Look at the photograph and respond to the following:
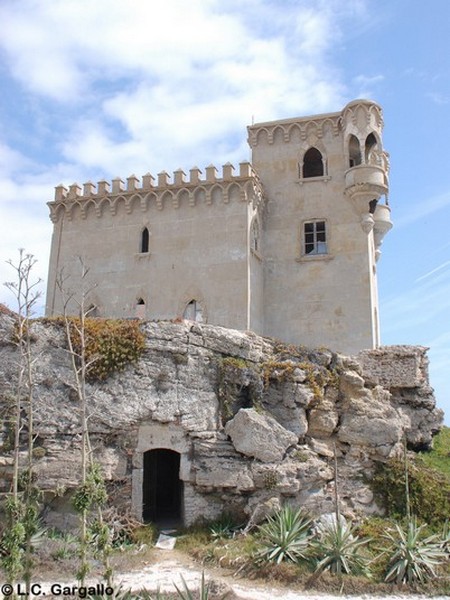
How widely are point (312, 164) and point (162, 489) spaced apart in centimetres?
1840

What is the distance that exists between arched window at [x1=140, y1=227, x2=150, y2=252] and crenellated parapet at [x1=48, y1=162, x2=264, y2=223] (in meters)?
1.08

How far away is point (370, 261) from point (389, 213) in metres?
4.24

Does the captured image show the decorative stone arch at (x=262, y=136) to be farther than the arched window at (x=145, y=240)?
Yes

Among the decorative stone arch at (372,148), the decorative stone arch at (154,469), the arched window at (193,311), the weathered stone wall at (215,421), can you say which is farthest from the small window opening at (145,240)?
the decorative stone arch at (154,469)

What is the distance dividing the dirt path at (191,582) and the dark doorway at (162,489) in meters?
3.19

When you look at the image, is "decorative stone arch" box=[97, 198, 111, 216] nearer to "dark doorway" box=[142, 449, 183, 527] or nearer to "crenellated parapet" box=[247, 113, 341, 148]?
"crenellated parapet" box=[247, 113, 341, 148]

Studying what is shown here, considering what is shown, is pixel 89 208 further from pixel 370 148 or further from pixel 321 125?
pixel 370 148

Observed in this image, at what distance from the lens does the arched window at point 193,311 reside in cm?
2741

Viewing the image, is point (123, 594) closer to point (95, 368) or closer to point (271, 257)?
point (95, 368)

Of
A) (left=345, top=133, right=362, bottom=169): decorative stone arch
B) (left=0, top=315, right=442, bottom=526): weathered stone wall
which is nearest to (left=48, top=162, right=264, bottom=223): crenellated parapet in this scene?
(left=345, top=133, right=362, bottom=169): decorative stone arch

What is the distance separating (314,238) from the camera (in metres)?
29.1

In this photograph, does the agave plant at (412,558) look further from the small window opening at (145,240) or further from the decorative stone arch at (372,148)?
the small window opening at (145,240)

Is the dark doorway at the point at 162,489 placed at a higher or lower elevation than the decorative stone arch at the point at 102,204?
lower

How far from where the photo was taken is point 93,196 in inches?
1185
